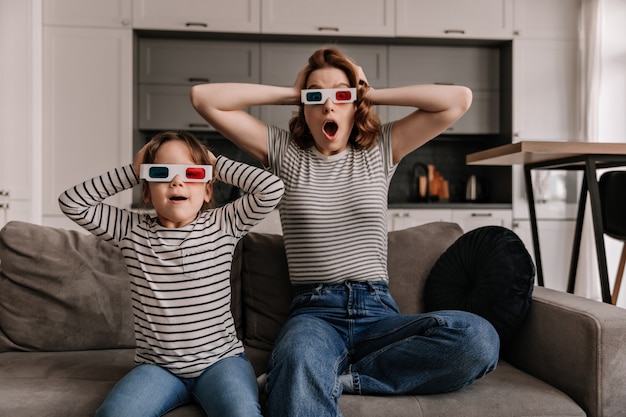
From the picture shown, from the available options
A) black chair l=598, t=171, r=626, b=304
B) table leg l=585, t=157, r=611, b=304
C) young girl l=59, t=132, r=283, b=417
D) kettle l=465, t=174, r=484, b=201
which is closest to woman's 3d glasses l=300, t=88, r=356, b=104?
young girl l=59, t=132, r=283, b=417

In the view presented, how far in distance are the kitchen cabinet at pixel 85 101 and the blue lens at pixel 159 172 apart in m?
2.83

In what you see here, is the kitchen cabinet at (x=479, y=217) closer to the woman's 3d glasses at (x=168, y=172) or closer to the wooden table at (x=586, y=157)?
the wooden table at (x=586, y=157)

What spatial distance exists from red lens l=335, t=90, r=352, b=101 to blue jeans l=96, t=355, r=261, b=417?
0.74 meters

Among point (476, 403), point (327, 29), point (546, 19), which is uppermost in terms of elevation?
point (546, 19)

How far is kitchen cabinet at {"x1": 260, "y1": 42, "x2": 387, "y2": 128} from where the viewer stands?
4.43m

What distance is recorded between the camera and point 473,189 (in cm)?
466

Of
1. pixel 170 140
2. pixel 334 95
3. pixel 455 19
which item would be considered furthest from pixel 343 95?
pixel 455 19

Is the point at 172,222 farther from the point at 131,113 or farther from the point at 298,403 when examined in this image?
the point at 131,113

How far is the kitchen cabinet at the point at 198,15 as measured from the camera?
424cm

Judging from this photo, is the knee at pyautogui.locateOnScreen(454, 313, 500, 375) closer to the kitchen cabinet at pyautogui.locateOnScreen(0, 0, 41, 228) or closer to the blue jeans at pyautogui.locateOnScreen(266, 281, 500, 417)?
the blue jeans at pyautogui.locateOnScreen(266, 281, 500, 417)

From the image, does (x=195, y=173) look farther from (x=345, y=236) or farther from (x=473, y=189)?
(x=473, y=189)

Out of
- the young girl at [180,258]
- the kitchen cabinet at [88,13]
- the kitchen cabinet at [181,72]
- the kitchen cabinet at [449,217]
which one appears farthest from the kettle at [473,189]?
the young girl at [180,258]

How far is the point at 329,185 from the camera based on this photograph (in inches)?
70.6

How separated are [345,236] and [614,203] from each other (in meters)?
1.67
